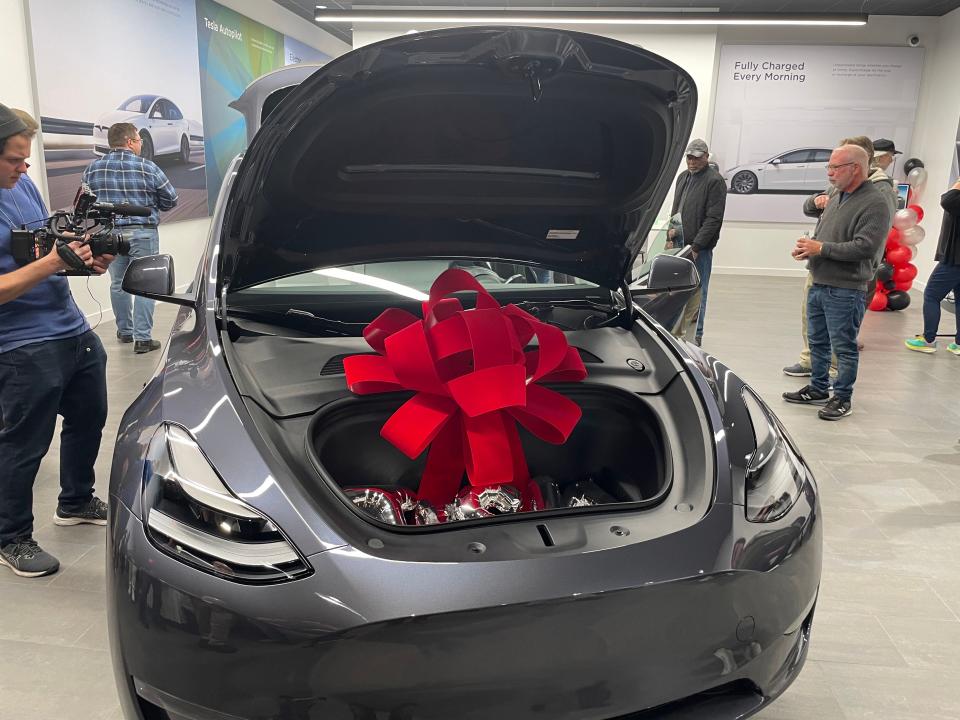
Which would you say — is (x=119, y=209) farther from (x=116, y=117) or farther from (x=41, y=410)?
(x=116, y=117)

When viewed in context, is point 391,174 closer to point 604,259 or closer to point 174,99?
point 604,259

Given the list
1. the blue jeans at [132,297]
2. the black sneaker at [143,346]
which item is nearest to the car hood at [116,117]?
the blue jeans at [132,297]

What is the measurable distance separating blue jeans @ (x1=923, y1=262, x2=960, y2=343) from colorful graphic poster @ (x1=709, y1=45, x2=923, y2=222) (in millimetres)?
5309

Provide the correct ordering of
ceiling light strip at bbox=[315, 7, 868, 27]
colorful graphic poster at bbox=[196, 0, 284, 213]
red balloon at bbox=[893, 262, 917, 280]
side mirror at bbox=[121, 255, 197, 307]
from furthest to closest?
ceiling light strip at bbox=[315, 7, 868, 27] → colorful graphic poster at bbox=[196, 0, 284, 213] → red balloon at bbox=[893, 262, 917, 280] → side mirror at bbox=[121, 255, 197, 307]

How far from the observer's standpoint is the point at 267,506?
116 centimetres

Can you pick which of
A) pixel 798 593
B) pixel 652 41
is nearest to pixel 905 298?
pixel 652 41

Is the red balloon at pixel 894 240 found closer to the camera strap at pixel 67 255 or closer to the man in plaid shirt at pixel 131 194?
the man in plaid shirt at pixel 131 194

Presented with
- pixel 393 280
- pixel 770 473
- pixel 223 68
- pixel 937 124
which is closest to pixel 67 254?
pixel 393 280

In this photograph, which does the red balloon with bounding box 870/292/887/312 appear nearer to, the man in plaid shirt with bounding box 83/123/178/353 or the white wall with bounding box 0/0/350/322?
the white wall with bounding box 0/0/350/322

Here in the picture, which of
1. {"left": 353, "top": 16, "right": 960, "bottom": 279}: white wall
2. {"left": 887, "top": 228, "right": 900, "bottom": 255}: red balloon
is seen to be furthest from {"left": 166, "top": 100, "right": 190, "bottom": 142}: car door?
{"left": 887, "top": 228, "right": 900, "bottom": 255}: red balloon

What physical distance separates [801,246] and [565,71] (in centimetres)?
287

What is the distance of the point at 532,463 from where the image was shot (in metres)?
1.81

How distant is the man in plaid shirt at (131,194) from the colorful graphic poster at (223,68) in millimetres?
3134

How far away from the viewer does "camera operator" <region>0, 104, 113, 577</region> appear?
2.12 m
